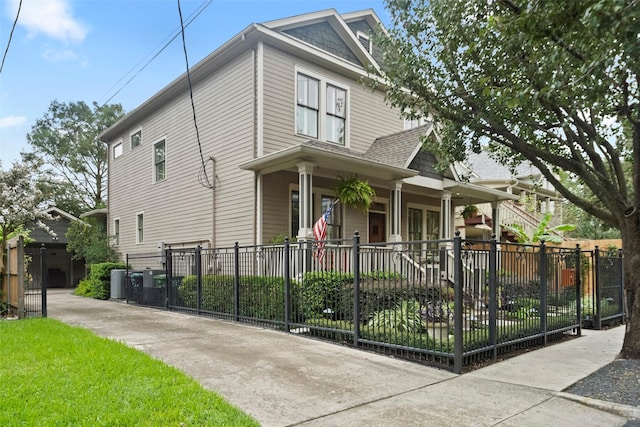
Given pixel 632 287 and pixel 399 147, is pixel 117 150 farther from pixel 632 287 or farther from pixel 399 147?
pixel 632 287

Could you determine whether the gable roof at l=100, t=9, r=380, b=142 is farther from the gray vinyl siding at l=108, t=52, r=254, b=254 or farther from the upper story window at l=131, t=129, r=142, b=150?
the upper story window at l=131, t=129, r=142, b=150

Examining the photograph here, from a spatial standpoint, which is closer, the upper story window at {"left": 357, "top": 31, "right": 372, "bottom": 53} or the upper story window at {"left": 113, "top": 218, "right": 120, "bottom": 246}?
the upper story window at {"left": 357, "top": 31, "right": 372, "bottom": 53}

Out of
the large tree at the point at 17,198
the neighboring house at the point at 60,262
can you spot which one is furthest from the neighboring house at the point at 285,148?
the neighboring house at the point at 60,262

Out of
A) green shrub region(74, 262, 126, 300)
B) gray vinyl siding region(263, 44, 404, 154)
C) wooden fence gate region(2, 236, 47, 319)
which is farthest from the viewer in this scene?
green shrub region(74, 262, 126, 300)

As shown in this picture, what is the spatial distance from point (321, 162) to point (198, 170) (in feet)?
16.7

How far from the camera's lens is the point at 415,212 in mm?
16078

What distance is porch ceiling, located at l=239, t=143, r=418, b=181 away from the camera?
9781 millimetres

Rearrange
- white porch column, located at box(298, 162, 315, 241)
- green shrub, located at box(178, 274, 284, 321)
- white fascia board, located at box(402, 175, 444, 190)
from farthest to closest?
white fascia board, located at box(402, 175, 444, 190), white porch column, located at box(298, 162, 315, 241), green shrub, located at box(178, 274, 284, 321)

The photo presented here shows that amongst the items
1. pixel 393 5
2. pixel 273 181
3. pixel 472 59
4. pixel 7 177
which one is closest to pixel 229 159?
pixel 273 181

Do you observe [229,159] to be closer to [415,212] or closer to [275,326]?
[275,326]

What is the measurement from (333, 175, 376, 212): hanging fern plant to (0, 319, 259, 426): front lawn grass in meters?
6.73

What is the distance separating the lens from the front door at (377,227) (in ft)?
46.4

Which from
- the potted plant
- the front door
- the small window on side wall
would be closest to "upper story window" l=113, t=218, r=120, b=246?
the small window on side wall

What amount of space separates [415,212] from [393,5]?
9.00 m
